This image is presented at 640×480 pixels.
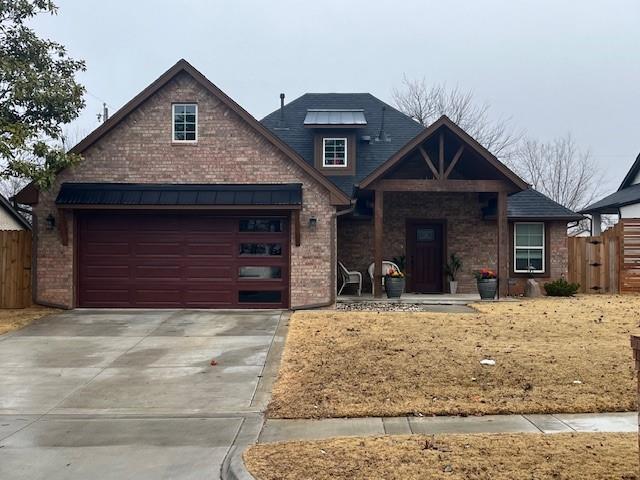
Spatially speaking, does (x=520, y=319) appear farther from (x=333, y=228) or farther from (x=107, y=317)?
(x=107, y=317)

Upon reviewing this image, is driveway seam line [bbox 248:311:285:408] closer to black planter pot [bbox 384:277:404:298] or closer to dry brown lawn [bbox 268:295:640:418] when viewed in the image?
dry brown lawn [bbox 268:295:640:418]

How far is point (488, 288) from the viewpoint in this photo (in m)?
15.9

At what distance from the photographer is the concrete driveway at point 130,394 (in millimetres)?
5336

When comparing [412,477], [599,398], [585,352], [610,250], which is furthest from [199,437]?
[610,250]

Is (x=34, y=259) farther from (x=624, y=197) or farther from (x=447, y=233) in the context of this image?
(x=624, y=197)

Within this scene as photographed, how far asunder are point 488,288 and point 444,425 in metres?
10.4

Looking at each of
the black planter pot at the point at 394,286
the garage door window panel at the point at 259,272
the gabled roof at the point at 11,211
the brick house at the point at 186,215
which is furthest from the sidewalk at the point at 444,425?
the gabled roof at the point at 11,211

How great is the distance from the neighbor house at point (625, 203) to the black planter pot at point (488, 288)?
10.0 metres

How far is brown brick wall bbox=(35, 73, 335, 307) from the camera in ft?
46.4

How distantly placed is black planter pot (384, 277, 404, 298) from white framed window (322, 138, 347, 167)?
5.53 m

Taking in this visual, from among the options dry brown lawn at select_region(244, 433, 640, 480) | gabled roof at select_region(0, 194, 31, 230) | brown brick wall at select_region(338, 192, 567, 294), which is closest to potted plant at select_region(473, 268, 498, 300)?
brown brick wall at select_region(338, 192, 567, 294)

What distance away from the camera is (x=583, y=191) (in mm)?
44312

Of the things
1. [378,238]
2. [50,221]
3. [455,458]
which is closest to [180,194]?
[50,221]

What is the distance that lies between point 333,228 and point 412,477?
10049 mm
